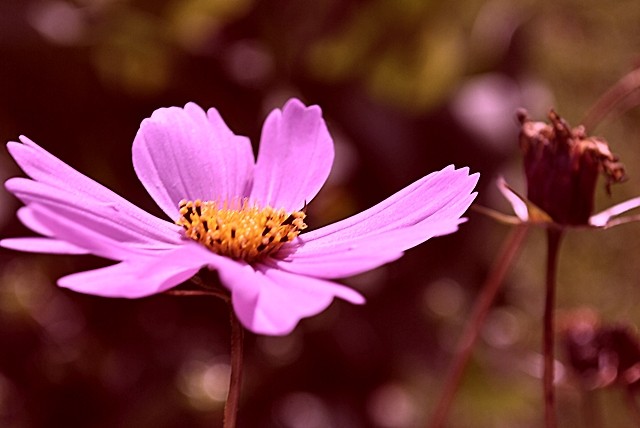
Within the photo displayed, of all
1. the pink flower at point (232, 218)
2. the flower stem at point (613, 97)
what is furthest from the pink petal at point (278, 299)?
the flower stem at point (613, 97)

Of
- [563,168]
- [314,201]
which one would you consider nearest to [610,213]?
[563,168]

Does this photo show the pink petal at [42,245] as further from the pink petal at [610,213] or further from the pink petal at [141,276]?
the pink petal at [610,213]

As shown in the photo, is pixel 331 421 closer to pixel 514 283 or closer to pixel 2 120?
pixel 514 283

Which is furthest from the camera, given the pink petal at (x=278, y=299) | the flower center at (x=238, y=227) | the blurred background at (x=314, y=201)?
the blurred background at (x=314, y=201)

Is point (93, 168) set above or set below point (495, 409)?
above

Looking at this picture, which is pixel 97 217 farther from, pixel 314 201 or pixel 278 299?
pixel 314 201

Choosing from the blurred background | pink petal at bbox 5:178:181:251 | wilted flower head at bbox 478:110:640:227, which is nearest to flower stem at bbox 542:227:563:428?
wilted flower head at bbox 478:110:640:227

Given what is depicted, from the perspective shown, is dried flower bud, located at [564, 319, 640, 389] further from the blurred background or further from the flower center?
the blurred background

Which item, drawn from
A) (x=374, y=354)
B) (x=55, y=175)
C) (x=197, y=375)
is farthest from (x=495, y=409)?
(x=55, y=175)
